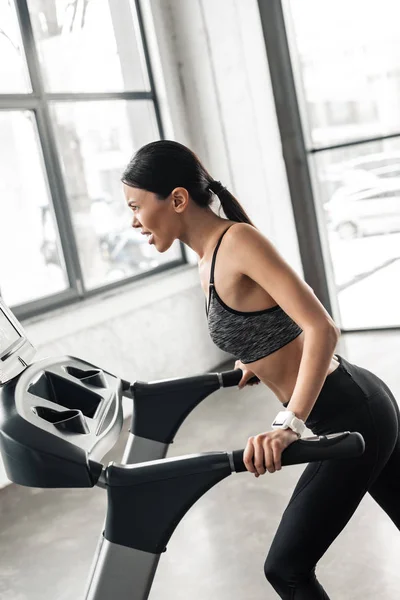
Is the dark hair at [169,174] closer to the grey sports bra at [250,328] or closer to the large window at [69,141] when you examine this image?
the grey sports bra at [250,328]

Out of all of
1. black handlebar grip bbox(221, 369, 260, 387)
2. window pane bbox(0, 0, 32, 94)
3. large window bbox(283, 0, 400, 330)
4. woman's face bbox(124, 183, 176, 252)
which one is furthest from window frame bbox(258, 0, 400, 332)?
woman's face bbox(124, 183, 176, 252)

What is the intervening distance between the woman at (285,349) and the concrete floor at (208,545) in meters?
0.78

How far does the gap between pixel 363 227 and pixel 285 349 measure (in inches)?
154

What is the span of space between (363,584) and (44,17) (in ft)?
11.8

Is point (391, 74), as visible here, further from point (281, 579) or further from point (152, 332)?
point (281, 579)

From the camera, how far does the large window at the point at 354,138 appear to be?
4.94m

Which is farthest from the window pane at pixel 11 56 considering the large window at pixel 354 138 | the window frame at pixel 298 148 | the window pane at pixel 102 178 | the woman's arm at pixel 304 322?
the woman's arm at pixel 304 322

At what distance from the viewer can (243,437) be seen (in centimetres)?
365

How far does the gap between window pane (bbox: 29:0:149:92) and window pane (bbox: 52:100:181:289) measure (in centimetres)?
14

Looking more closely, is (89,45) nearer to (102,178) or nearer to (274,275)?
(102,178)

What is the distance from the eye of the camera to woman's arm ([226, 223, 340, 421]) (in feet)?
4.23

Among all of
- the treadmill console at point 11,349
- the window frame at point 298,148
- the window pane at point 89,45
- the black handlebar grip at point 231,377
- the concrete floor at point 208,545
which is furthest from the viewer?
the window frame at point 298,148

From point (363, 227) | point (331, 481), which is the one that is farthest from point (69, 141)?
point (331, 481)

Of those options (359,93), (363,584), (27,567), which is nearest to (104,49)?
(359,93)
